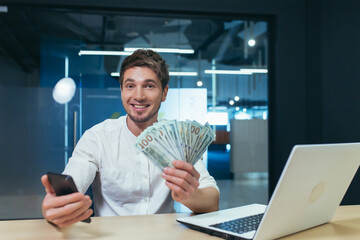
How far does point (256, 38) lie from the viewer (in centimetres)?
448

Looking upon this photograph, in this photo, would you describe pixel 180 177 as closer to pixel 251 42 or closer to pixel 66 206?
pixel 66 206

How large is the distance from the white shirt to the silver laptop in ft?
1.28

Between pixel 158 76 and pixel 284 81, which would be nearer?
pixel 158 76

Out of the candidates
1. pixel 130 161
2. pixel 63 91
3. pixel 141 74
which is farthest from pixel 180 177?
pixel 63 91

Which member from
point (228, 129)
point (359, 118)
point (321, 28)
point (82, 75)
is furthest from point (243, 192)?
point (82, 75)

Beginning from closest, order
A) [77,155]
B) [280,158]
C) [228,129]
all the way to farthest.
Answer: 1. [77,155]
2. [280,158]
3. [228,129]

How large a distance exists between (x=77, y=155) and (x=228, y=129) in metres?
3.08

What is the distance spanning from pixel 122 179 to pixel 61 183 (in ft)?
1.91

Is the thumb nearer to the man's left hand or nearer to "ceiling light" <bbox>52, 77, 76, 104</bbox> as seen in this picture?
the man's left hand

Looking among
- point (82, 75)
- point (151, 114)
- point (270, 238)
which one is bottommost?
point (270, 238)

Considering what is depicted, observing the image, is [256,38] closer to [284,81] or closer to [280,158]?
[284,81]

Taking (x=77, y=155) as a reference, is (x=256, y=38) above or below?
above

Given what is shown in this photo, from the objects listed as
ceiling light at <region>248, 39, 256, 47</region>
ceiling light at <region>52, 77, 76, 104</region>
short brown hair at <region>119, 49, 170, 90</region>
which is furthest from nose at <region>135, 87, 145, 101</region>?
ceiling light at <region>248, 39, 256, 47</region>

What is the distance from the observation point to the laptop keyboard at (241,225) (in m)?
0.99
